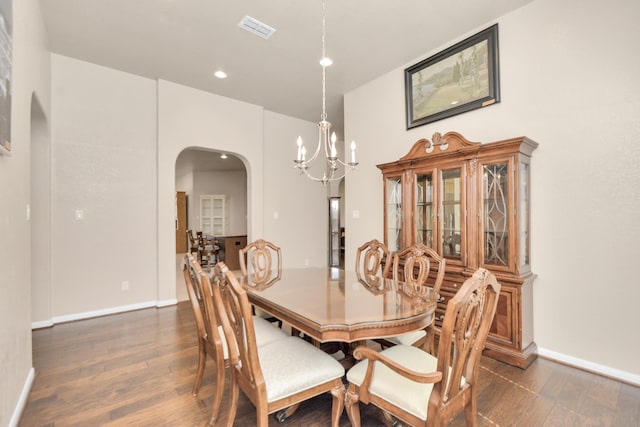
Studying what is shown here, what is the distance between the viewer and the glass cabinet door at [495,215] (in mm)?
2564

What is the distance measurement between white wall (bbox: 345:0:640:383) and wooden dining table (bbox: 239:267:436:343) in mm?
1387

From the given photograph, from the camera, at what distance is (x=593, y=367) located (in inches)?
92.0

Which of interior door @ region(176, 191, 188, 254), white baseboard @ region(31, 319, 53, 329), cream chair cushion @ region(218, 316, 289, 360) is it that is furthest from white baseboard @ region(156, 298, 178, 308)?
interior door @ region(176, 191, 188, 254)

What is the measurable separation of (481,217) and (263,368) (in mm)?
2224

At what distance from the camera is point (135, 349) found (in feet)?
9.10

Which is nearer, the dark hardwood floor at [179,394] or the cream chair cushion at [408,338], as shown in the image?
the dark hardwood floor at [179,394]

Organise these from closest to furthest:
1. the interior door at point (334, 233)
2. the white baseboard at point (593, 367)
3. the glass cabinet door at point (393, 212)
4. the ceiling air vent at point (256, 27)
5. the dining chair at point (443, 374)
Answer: the dining chair at point (443, 374), the white baseboard at point (593, 367), the ceiling air vent at point (256, 27), the glass cabinet door at point (393, 212), the interior door at point (334, 233)

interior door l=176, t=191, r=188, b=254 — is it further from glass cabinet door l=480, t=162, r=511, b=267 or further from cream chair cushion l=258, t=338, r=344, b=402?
glass cabinet door l=480, t=162, r=511, b=267

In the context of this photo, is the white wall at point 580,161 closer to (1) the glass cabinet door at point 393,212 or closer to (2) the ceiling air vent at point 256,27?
(1) the glass cabinet door at point 393,212

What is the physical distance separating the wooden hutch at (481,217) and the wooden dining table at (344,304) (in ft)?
3.02

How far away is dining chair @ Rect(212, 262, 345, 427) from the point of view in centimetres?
136

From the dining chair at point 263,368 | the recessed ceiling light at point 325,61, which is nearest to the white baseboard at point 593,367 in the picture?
the dining chair at point 263,368

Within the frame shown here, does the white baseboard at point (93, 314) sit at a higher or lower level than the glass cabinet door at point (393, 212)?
lower

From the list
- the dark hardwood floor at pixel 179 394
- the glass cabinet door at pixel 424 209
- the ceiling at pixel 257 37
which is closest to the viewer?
the dark hardwood floor at pixel 179 394
